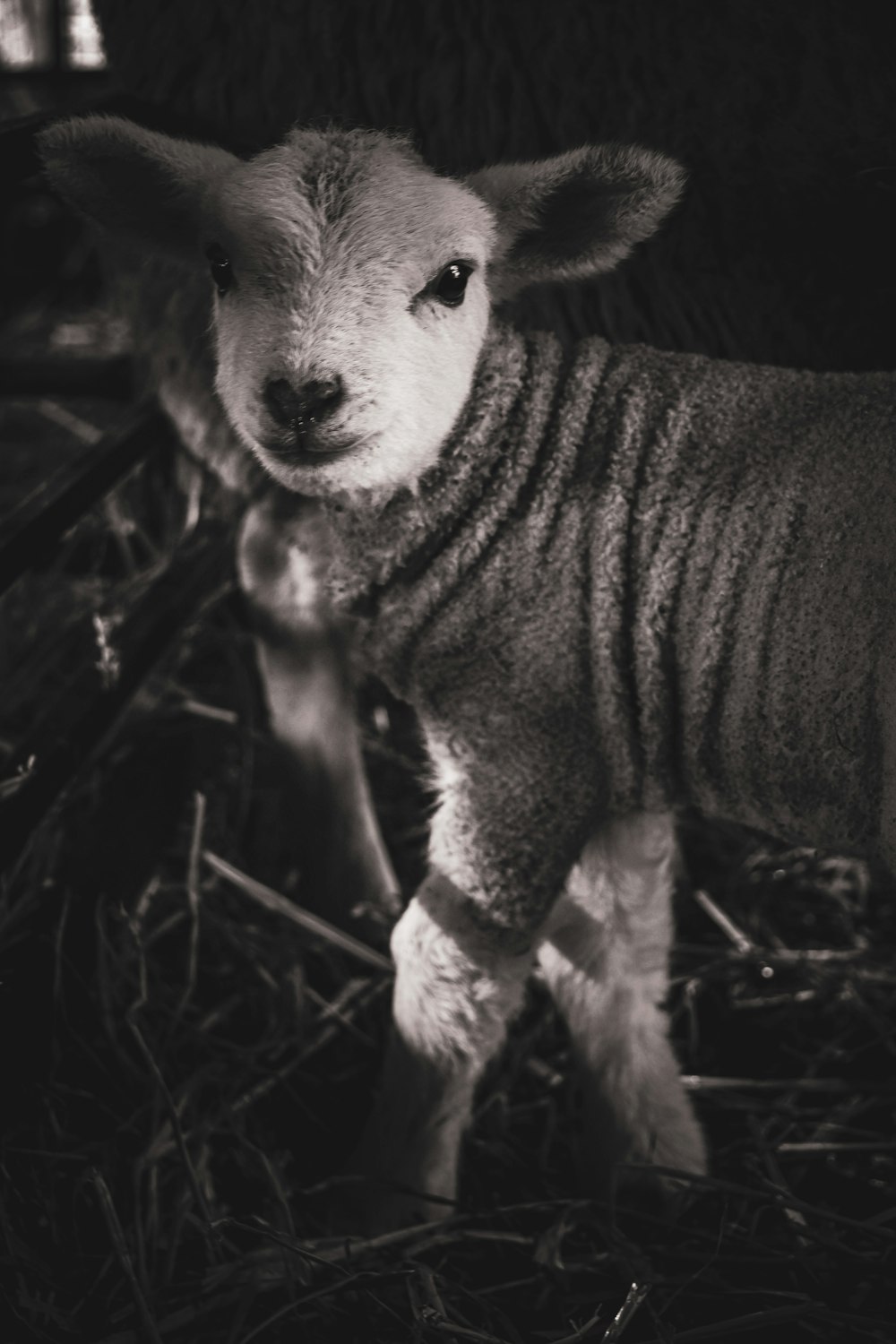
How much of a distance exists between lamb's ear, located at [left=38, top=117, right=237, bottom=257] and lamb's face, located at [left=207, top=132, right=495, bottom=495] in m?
0.05

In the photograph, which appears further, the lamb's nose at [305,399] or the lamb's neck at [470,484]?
the lamb's neck at [470,484]

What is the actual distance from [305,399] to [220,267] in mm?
189

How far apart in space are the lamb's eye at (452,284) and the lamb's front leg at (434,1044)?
61 cm

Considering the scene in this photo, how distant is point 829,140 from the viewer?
1.22 metres

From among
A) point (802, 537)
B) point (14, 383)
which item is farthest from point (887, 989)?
point (14, 383)

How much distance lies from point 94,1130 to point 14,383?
5.81 feet

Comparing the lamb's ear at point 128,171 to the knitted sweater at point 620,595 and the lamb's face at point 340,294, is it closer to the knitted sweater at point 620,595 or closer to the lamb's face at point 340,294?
the lamb's face at point 340,294

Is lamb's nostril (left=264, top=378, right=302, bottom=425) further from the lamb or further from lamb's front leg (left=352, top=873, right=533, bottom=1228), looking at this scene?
lamb's front leg (left=352, top=873, right=533, bottom=1228)

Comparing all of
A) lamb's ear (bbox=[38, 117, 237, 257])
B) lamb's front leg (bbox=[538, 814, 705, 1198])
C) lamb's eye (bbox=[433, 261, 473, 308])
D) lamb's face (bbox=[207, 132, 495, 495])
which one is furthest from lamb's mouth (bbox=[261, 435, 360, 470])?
lamb's front leg (bbox=[538, 814, 705, 1198])

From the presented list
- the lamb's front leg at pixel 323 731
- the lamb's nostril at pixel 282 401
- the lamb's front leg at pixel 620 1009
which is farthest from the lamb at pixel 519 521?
the lamb's front leg at pixel 323 731

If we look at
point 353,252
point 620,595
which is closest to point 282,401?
point 353,252

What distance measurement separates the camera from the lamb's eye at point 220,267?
99cm

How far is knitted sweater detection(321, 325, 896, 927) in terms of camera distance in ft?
3.44

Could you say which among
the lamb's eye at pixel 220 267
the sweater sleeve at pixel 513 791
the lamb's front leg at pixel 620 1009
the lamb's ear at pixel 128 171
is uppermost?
the lamb's ear at pixel 128 171
